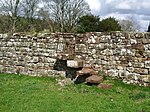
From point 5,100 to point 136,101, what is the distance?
11.6ft

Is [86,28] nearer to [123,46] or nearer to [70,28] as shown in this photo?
[70,28]

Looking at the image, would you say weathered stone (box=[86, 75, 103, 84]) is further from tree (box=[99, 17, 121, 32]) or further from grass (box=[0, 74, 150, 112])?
tree (box=[99, 17, 121, 32])

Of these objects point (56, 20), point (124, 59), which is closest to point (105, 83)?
point (124, 59)

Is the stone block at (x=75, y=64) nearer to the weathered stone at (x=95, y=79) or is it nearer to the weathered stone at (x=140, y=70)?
the weathered stone at (x=95, y=79)

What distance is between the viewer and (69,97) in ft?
26.0

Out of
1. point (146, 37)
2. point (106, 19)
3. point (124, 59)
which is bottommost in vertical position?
point (124, 59)

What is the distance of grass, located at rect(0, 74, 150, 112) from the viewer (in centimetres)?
695

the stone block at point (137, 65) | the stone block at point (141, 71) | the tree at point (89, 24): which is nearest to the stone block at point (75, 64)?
the stone block at point (137, 65)

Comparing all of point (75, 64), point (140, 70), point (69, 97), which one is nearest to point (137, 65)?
point (140, 70)

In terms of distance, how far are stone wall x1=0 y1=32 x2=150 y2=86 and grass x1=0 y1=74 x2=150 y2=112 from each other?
560mm

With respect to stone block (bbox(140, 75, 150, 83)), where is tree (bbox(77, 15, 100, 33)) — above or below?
above

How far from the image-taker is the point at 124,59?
31.3 ft

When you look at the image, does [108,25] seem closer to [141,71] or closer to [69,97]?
[141,71]

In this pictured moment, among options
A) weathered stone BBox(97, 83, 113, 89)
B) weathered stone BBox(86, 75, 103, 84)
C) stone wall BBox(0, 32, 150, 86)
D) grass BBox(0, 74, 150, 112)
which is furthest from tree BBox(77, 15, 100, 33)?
weathered stone BBox(97, 83, 113, 89)
